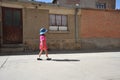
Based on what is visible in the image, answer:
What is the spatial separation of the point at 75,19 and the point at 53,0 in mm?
16936

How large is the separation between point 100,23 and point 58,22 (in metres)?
4.32

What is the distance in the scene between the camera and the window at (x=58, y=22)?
2010cm

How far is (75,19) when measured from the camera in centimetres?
2075

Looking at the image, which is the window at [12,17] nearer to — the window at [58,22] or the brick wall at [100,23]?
the window at [58,22]

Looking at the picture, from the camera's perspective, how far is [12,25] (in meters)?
18.4

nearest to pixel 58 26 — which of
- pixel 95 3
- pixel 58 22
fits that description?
pixel 58 22

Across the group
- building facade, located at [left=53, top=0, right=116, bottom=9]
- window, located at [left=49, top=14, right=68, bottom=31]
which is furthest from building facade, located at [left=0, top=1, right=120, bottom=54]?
building facade, located at [left=53, top=0, right=116, bottom=9]

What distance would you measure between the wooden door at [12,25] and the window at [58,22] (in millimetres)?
2909

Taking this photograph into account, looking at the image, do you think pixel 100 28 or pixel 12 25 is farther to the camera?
pixel 100 28

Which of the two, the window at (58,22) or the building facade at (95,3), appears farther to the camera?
the building facade at (95,3)

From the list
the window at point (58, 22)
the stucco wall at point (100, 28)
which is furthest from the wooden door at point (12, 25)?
the stucco wall at point (100, 28)

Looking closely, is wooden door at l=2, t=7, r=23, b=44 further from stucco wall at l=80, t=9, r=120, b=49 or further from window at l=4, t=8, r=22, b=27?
stucco wall at l=80, t=9, r=120, b=49

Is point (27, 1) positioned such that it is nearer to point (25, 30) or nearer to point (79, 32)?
point (25, 30)

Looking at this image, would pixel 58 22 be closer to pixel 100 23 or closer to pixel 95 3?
pixel 100 23
